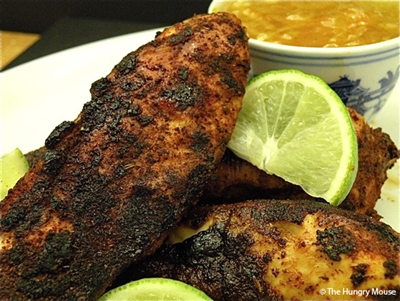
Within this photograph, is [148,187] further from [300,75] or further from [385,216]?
[385,216]

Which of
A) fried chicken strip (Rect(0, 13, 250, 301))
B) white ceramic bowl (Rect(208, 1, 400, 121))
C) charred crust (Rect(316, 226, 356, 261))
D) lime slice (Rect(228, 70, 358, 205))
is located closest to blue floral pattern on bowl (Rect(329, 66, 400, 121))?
white ceramic bowl (Rect(208, 1, 400, 121))

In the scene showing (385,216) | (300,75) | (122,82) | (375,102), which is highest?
(122,82)

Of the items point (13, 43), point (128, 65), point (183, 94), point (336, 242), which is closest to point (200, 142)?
point (183, 94)

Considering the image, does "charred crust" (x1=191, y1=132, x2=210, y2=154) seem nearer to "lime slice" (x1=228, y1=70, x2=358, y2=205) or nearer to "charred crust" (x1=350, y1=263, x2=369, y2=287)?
"lime slice" (x1=228, y1=70, x2=358, y2=205)

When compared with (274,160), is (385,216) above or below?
below

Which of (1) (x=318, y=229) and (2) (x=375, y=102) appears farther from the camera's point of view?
(2) (x=375, y=102)

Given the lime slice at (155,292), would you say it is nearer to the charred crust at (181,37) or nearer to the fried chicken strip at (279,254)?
the fried chicken strip at (279,254)

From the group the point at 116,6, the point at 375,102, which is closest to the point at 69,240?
the point at 375,102

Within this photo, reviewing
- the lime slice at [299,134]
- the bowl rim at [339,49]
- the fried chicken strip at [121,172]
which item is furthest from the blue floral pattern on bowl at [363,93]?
the fried chicken strip at [121,172]
